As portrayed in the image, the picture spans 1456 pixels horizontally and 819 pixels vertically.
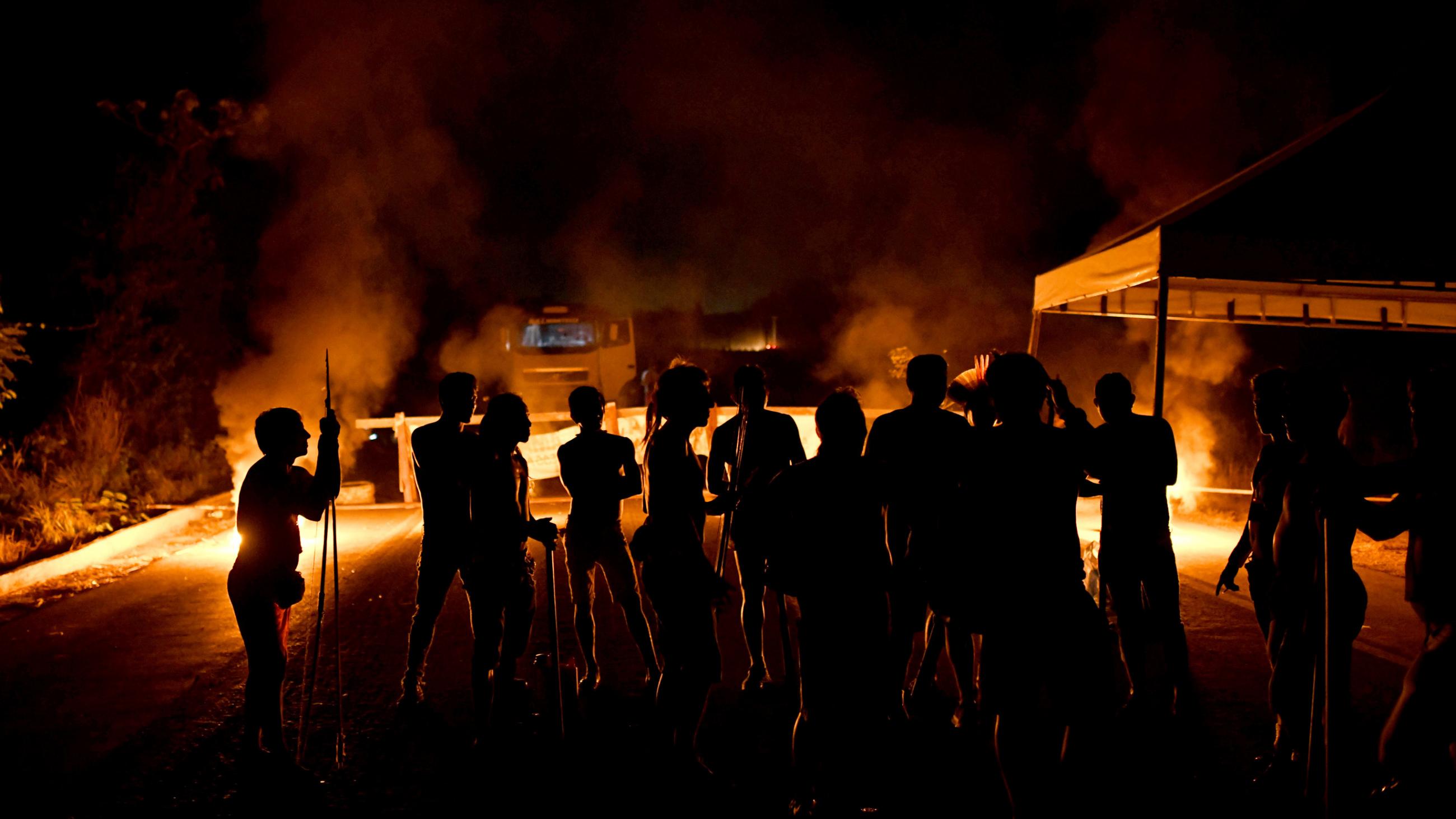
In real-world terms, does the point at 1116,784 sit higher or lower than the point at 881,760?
lower

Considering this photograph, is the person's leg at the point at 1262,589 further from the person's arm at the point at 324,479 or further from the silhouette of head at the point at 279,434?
the silhouette of head at the point at 279,434

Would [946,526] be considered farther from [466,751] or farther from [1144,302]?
[1144,302]

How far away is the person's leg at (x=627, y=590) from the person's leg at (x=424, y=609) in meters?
0.76

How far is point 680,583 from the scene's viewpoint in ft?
11.6

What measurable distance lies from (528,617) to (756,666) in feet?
4.19

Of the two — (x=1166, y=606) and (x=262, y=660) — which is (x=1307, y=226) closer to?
(x=1166, y=606)

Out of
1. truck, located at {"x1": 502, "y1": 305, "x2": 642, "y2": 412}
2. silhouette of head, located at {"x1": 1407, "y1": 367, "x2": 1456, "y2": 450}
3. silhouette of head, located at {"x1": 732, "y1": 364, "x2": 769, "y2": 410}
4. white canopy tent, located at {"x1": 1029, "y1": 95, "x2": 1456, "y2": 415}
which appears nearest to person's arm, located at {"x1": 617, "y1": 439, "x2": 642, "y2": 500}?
silhouette of head, located at {"x1": 732, "y1": 364, "x2": 769, "y2": 410}

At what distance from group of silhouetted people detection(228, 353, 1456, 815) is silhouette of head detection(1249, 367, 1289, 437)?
15mm

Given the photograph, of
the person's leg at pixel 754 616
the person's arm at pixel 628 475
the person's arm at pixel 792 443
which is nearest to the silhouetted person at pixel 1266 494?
the person's arm at pixel 792 443

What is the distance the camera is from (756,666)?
4.69 meters

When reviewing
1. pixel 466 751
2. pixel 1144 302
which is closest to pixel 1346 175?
pixel 1144 302

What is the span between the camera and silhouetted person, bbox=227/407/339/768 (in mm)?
3611

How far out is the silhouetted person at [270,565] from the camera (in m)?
3.61

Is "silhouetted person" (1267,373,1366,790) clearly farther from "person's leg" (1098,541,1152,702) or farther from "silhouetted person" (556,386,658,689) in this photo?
"silhouetted person" (556,386,658,689)
